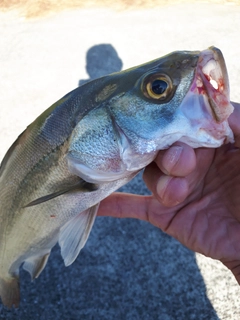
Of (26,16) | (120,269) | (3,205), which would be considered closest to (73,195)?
(3,205)

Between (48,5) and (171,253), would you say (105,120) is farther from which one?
(48,5)

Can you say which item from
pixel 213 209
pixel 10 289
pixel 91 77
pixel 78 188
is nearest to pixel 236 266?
pixel 213 209

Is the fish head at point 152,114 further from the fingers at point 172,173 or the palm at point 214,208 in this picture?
the palm at point 214,208

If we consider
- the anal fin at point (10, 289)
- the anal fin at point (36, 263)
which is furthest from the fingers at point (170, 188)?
the anal fin at point (10, 289)

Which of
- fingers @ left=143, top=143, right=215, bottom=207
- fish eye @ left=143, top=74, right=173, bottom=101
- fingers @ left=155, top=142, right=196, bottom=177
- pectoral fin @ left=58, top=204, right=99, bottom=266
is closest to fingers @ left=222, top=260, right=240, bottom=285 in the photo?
fingers @ left=143, top=143, right=215, bottom=207

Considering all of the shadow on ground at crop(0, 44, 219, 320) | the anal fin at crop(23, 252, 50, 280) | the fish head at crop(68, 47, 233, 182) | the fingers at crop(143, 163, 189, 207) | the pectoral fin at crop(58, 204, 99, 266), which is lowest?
the shadow on ground at crop(0, 44, 219, 320)

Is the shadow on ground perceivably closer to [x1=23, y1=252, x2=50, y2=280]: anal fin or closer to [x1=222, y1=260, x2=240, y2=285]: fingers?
[x1=23, y1=252, x2=50, y2=280]: anal fin

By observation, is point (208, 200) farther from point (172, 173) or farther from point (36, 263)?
point (36, 263)

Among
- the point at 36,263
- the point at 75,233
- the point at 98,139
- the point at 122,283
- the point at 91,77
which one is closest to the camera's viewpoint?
the point at 98,139
